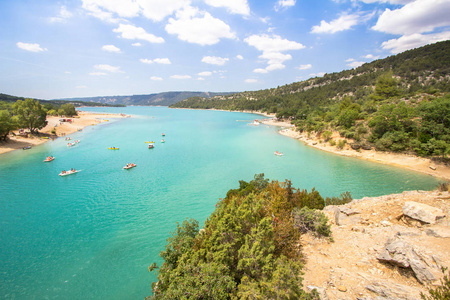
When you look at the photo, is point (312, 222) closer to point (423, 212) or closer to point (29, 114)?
point (423, 212)

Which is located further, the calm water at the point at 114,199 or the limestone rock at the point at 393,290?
the calm water at the point at 114,199

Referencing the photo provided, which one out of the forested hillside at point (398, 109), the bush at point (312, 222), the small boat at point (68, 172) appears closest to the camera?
the bush at point (312, 222)

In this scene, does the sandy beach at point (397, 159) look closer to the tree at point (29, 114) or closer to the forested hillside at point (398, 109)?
the forested hillside at point (398, 109)

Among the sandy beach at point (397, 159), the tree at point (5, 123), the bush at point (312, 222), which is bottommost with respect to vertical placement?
the sandy beach at point (397, 159)

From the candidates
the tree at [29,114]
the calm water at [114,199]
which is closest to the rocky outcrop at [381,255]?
the calm water at [114,199]

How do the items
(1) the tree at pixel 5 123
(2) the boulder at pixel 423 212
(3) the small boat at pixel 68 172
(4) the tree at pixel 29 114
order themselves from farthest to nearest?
(4) the tree at pixel 29 114 < (1) the tree at pixel 5 123 < (3) the small boat at pixel 68 172 < (2) the boulder at pixel 423 212

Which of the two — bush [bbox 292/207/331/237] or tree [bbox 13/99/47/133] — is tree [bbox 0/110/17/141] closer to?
tree [bbox 13/99/47/133]
